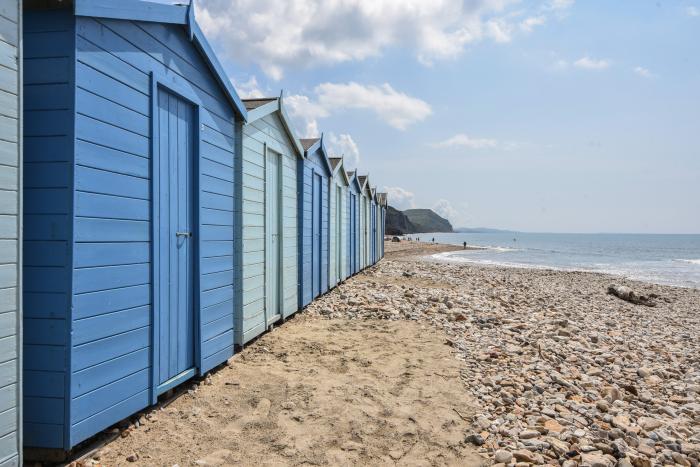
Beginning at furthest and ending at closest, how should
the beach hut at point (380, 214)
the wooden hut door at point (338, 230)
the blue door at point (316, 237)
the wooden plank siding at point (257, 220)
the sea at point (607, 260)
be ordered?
the sea at point (607, 260) → the beach hut at point (380, 214) → the wooden hut door at point (338, 230) → the blue door at point (316, 237) → the wooden plank siding at point (257, 220)

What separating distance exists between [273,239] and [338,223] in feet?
18.6

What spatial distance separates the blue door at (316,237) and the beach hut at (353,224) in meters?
4.40

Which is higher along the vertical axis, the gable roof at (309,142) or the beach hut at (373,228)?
the gable roof at (309,142)

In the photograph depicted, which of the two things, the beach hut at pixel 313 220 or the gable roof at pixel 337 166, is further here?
the gable roof at pixel 337 166

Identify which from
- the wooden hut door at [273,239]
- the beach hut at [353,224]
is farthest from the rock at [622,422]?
the beach hut at [353,224]

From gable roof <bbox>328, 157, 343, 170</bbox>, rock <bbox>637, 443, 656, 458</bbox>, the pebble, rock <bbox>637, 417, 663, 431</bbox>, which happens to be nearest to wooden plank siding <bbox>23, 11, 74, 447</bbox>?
the pebble

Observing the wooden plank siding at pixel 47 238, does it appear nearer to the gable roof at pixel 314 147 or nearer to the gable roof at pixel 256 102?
the gable roof at pixel 256 102

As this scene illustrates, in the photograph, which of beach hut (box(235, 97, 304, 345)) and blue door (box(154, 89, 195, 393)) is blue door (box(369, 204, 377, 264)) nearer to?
beach hut (box(235, 97, 304, 345))

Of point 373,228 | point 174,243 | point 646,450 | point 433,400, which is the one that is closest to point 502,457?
point 433,400

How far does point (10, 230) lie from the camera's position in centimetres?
259

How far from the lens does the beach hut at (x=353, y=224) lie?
15.0m

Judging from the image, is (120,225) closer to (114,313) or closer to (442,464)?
(114,313)

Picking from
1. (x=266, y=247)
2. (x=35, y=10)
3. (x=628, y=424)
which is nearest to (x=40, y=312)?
(x=35, y=10)

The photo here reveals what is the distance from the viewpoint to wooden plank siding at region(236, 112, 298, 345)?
6.00 m
